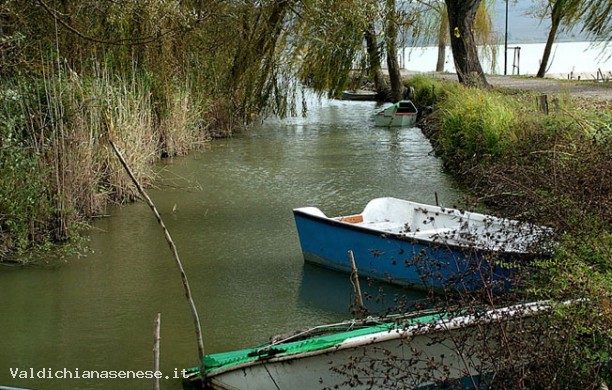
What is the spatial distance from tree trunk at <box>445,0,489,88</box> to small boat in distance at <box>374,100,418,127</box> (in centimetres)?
209

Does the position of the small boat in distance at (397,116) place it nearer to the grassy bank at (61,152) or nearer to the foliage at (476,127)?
the foliage at (476,127)

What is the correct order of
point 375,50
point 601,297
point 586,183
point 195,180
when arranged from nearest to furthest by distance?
1. point 601,297
2. point 586,183
3. point 195,180
4. point 375,50

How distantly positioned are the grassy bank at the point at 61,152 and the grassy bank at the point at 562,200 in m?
4.36

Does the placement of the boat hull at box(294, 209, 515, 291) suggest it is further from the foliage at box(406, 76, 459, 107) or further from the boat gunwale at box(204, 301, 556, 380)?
the foliage at box(406, 76, 459, 107)

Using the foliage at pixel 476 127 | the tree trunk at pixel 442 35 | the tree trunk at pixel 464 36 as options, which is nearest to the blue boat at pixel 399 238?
the foliage at pixel 476 127

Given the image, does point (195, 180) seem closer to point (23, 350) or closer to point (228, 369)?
point (23, 350)

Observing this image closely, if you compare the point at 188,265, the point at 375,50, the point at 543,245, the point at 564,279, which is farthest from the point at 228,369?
the point at 375,50

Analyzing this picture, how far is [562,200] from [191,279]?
3719mm

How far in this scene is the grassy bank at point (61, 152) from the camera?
Result: 28.5 feet

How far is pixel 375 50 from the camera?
57.9ft

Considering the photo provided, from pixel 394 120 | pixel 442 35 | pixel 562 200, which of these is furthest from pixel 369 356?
pixel 442 35

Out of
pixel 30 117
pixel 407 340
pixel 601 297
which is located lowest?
pixel 407 340

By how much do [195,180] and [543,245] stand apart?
25.4 ft

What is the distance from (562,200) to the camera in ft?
20.4
